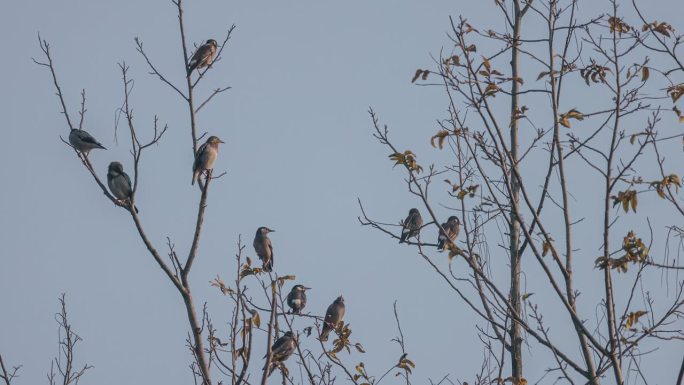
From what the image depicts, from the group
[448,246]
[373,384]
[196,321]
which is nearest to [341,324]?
[373,384]

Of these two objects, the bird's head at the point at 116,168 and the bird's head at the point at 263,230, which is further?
the bird's head at the point at 263,230

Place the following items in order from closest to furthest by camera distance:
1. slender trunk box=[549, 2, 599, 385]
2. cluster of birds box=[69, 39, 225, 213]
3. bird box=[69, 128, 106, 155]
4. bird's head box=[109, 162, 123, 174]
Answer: slender trunk box=[549, 2, 599, 385] → cluster of birds box=[69, 39, 225, 213] → bird's head box=[109, 162, 123, 174] → bird box=[69, 128, 106, 155]

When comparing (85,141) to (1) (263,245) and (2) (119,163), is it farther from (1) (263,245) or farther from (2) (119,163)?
(1) (263,245)

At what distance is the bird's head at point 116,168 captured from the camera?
13259 millimetres

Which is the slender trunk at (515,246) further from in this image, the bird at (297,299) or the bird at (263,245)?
the bird at (263,245)

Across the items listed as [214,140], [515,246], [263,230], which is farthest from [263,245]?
[515,246]

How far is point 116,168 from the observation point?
13336mm

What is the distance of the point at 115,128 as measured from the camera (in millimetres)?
7754

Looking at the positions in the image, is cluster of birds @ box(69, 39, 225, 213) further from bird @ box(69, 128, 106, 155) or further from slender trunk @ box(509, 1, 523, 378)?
slender trunk @ box(509, 1, 523, 378)

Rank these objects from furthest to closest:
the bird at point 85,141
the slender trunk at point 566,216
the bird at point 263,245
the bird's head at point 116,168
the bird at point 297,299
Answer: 1. the bird at point 263,245
2. the bird at point 297,299
3. the bird at point 85,141
4. the bird's head at point 116,168
5. the slender trunk at point 566,216

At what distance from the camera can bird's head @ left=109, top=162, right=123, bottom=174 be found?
43.5ft

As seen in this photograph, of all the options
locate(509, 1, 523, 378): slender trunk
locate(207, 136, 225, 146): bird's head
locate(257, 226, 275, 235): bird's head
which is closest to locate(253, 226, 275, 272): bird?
locate(257, 226, 275, 235): bird's head

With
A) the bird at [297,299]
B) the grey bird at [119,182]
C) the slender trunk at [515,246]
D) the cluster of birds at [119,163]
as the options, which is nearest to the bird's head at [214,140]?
the cluster of birds at [119,163]

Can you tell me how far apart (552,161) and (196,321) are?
255 cm
